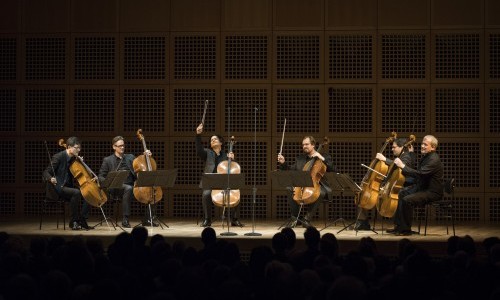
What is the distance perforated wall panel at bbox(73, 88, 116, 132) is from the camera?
1298 centimetres

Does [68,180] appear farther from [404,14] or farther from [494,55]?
[494,55]

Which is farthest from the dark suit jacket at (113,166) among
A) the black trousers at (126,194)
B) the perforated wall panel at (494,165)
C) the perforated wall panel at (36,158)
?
the perforated wall panel at (494,165)

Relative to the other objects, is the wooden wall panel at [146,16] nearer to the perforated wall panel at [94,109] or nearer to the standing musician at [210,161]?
the perforated wall panel at [94,109]

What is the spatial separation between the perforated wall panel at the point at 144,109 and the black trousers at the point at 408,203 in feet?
16.3

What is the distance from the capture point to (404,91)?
12.6 m

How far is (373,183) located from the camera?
10102 millimetres

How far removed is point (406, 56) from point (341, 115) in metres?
1.60

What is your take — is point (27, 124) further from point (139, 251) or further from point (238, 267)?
point (238, 267)

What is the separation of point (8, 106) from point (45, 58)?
117 cm

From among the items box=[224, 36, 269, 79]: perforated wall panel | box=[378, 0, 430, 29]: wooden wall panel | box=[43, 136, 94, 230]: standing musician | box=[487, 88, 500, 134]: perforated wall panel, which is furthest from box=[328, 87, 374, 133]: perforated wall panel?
box=[43, 136, 94, 230]: standing musician

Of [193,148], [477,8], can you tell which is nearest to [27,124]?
[193,148]

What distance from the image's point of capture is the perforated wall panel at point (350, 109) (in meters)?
12.6

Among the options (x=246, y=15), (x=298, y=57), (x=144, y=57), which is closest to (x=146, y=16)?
(x=144, y=57)

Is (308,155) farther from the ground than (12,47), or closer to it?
closer to it
